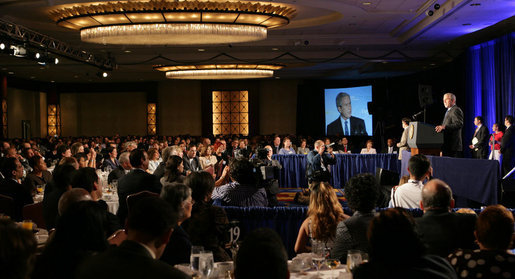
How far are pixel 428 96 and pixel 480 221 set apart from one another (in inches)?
324

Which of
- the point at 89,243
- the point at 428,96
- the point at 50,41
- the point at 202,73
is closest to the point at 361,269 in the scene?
the point at 89,243

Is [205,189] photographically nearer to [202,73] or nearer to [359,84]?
[202,73]

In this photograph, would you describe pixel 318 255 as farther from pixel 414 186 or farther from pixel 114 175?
pixel 114 175

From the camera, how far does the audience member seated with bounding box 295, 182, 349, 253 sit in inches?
150

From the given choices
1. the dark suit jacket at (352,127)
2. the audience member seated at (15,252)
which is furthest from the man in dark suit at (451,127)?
the dark suit jacket at (352,127)

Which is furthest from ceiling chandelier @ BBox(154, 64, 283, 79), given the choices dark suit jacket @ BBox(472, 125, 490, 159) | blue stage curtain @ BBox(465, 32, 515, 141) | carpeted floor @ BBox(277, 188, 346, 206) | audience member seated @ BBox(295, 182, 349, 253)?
audience member seated @ BBox(295, 182, 349, 253)

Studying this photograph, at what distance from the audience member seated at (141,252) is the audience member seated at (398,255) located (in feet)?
2.39

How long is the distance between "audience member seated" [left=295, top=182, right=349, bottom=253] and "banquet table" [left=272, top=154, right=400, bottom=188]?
8687 mm

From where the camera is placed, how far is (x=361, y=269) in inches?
83.7

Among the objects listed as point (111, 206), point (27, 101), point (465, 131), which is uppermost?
point (27, 101)

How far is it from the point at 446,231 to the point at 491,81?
393 inches

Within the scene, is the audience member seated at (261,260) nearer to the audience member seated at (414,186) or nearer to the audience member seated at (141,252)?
the audience member seated at (141,252)

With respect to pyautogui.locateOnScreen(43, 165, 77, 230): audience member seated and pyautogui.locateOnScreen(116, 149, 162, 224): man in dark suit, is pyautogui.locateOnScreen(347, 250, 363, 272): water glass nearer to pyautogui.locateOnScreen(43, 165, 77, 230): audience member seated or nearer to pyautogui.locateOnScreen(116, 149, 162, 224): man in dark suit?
pyautogui.locateOnScreen(43, 165, 77, 230): audience member seated

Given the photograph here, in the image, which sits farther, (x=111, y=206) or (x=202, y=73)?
(x=202, y=73)
